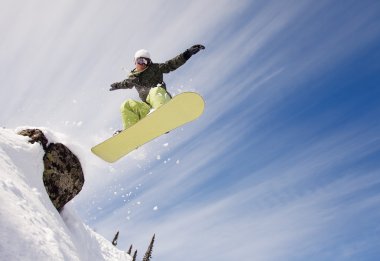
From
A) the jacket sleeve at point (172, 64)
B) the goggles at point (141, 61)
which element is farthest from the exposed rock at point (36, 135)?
the jacket sleeve at point (172, 64)

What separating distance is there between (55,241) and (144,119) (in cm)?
447

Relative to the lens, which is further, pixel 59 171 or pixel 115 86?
pixel 115 86

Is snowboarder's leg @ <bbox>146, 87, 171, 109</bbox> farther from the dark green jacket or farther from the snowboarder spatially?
the dark green jacket

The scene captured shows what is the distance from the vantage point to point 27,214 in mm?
5410

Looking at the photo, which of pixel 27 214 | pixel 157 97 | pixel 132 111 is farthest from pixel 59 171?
pixel 27 214

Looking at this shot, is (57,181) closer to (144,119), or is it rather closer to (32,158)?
(32,158)

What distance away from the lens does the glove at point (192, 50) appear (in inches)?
408

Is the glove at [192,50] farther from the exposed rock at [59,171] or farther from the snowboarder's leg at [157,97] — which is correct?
the exposed rock at [59,171]

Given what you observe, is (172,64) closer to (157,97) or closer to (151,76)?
(151,76)

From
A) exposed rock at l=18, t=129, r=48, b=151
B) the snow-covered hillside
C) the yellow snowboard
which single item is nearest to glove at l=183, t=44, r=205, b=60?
the yellow snowboard

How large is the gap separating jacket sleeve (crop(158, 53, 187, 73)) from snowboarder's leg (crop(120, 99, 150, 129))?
53.4 inches

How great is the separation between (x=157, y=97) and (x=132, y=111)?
85 cm

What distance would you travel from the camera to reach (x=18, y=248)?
4.52 meters

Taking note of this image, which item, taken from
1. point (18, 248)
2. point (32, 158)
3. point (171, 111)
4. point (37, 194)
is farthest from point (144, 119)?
point (18, 248)
